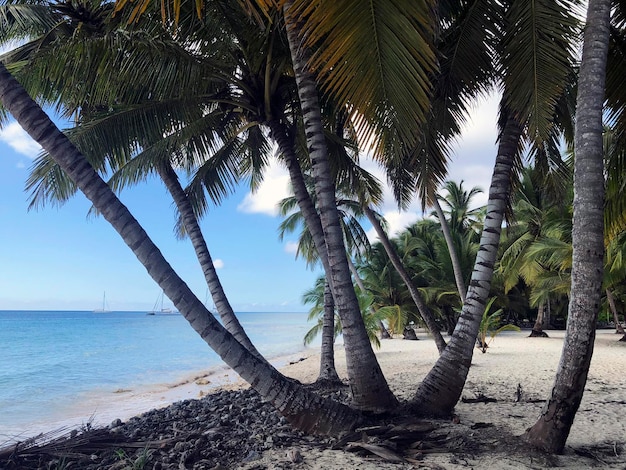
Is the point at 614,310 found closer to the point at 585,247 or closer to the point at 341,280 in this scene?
the point at 585,247

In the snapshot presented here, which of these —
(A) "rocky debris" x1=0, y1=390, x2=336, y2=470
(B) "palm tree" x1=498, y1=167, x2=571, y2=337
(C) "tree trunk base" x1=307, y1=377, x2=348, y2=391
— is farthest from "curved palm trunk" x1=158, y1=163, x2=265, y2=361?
(B) "palm tree" x1=498, y1=167, x2=571, y2=337

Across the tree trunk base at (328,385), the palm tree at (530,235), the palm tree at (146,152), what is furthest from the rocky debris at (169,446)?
the palm tree at (530,235)

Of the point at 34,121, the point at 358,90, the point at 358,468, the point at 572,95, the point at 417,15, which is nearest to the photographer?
the point at 417,15

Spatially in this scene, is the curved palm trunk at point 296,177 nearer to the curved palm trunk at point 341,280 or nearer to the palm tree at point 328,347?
the curved palm trunk at point 341,280

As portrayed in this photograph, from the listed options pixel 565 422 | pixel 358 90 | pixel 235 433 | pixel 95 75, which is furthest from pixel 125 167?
pixel 565 422

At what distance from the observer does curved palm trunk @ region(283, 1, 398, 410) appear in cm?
503

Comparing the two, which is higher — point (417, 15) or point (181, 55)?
point (181, 55)

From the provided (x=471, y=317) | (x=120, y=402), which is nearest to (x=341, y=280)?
(x=471, y=317)

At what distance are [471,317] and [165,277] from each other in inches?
141

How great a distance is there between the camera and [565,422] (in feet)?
12.8

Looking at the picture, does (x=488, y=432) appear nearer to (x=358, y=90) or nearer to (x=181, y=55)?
(x=358, y=90)

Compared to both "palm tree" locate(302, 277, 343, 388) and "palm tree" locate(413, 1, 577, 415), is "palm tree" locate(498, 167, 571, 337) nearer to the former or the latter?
"palm tree" locate(302, 277, 343, 388)

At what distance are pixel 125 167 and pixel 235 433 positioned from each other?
16.5 feet

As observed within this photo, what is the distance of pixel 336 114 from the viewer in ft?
22.1
